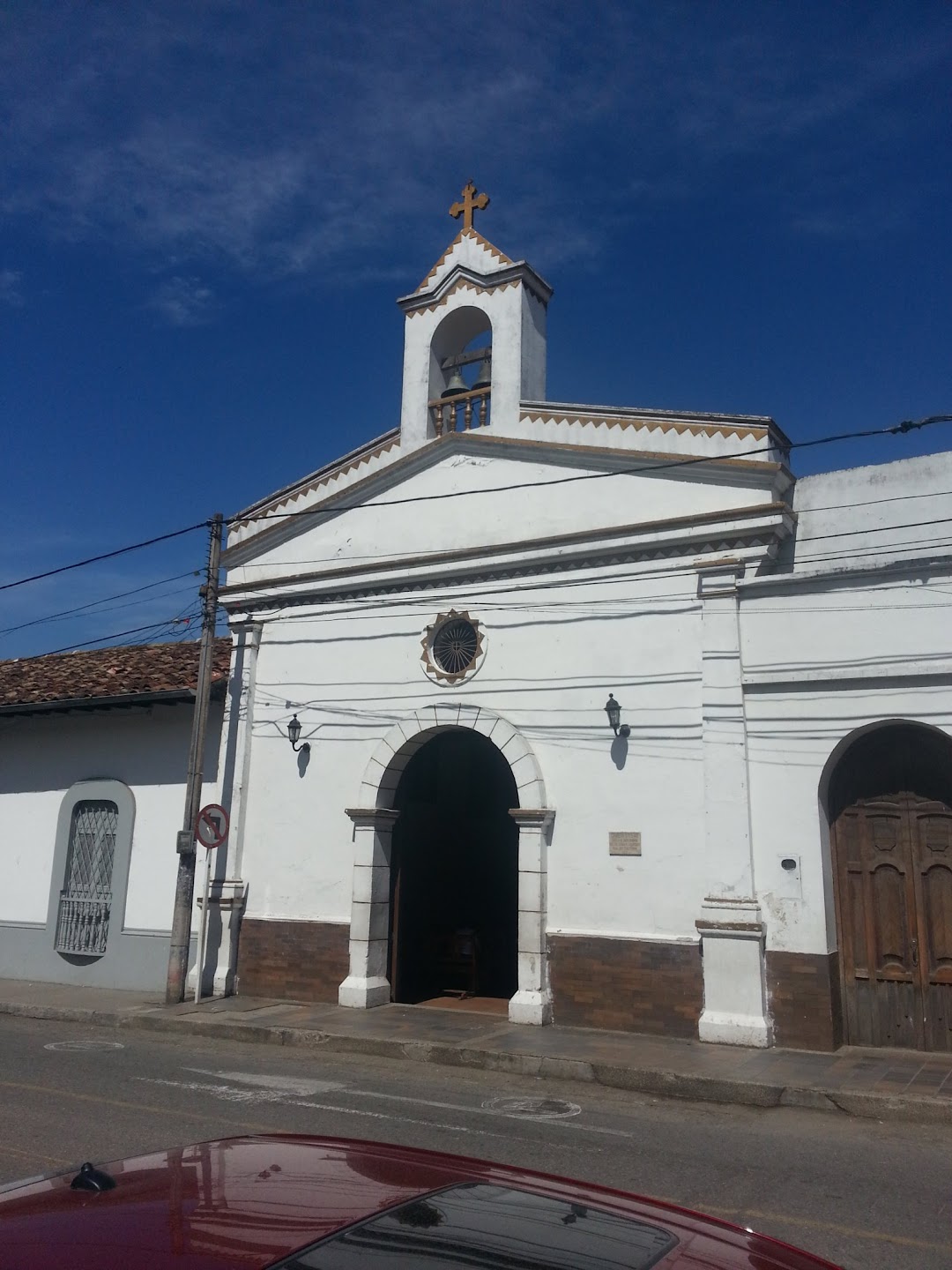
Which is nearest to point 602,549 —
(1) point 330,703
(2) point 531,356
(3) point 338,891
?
(2) point 531,356

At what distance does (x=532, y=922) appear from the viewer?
1191cm

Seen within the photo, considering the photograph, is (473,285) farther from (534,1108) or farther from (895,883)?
(534,1108)

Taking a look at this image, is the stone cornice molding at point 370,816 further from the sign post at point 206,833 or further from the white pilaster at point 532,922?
the white pilaster at point 532,922

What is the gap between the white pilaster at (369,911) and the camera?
42.8 ft

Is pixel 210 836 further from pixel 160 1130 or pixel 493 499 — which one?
pixel 160 1130

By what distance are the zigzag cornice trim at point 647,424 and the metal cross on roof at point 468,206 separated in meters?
3.34

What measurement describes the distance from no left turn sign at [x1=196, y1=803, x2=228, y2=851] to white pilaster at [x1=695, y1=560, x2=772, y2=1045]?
6.25 m

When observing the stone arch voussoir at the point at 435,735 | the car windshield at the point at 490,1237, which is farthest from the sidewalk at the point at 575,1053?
the car windshield at the point at 490,1237

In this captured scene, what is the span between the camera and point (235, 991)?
14.0 metres

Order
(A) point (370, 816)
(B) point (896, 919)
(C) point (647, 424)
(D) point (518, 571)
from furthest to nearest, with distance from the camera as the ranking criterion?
(A) point (370, 816)
(D) point (518, 571)
(C) point (647, 424)
(B) point (896, 919)

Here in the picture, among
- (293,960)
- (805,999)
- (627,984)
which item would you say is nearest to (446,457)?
(293,960)

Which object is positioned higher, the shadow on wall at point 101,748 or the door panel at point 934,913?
the shadow on wall at point 101,748

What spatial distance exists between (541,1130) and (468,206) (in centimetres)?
1196

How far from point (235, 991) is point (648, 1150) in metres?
8.28
